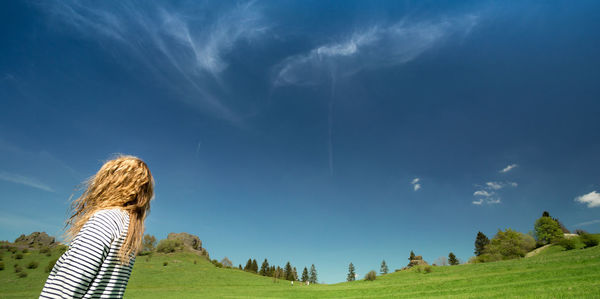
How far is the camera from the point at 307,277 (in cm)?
11481

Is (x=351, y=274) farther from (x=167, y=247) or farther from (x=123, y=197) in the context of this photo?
(x=123, y=197)

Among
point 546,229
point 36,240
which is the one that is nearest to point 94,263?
point 36,240

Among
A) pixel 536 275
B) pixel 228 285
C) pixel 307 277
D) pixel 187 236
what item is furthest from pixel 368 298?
pixel 307 277

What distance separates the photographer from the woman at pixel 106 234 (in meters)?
1.86

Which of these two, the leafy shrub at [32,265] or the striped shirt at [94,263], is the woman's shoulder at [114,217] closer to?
the striped shirt at [94,263]

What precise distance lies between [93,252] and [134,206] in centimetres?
49

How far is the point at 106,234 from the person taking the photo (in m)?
2.01

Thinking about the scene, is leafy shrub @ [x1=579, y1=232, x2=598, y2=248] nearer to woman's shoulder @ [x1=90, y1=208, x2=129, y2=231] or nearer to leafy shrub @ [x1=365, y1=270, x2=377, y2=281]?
leafy shrub @ [x1=365, y1=270, x2=377, y2=281]

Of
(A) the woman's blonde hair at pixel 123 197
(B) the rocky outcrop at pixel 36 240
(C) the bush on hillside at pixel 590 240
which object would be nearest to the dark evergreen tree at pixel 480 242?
(C) the bush on hillside at pixel 590 240

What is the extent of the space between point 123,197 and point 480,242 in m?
120

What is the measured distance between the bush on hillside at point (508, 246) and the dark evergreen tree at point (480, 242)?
21595 millimetres

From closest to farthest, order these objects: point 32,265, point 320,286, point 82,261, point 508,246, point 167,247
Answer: point 82,261 → point 32,265 → point 320,286 → point 508,246 → point 167,247

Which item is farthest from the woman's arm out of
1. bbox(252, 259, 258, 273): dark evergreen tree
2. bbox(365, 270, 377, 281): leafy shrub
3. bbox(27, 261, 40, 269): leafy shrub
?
bbox(252, 259, 258, 273): dark evergreen tree

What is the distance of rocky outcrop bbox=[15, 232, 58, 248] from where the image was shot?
55.3 meters
